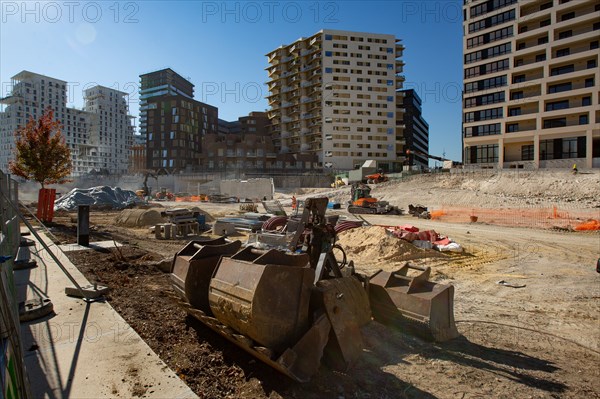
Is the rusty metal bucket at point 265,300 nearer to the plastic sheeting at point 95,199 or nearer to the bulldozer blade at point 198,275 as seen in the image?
the bulldozer blade at point 198,275

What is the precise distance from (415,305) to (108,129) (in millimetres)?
171706

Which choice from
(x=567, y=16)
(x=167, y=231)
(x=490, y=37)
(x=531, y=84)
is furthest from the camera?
(x=490, y=37)

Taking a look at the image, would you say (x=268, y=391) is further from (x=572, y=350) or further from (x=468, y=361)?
(x=572, y=350)

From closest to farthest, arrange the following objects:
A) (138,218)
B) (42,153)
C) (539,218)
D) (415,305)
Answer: (415,305), (42,153), (138,218), (539,218)

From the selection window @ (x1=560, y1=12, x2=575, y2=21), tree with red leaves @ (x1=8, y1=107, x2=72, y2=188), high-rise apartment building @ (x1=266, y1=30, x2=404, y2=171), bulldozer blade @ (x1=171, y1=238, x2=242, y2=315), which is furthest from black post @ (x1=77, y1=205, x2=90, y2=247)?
high-rise apartment building @ (x1=266, y1=30, x2=404, y2=171)

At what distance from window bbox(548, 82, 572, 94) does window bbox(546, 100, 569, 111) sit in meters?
1.55

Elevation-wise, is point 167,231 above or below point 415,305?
below

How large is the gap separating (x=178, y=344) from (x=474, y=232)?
1732cm

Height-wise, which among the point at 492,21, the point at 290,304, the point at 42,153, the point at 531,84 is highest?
the point at 492,21

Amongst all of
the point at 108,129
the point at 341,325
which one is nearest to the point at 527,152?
the point at 341,325

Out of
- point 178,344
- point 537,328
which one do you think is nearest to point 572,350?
point 537,328

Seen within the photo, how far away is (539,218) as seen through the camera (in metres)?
24.2

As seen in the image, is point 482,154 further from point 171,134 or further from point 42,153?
point 171,134

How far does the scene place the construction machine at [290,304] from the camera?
332 cm
